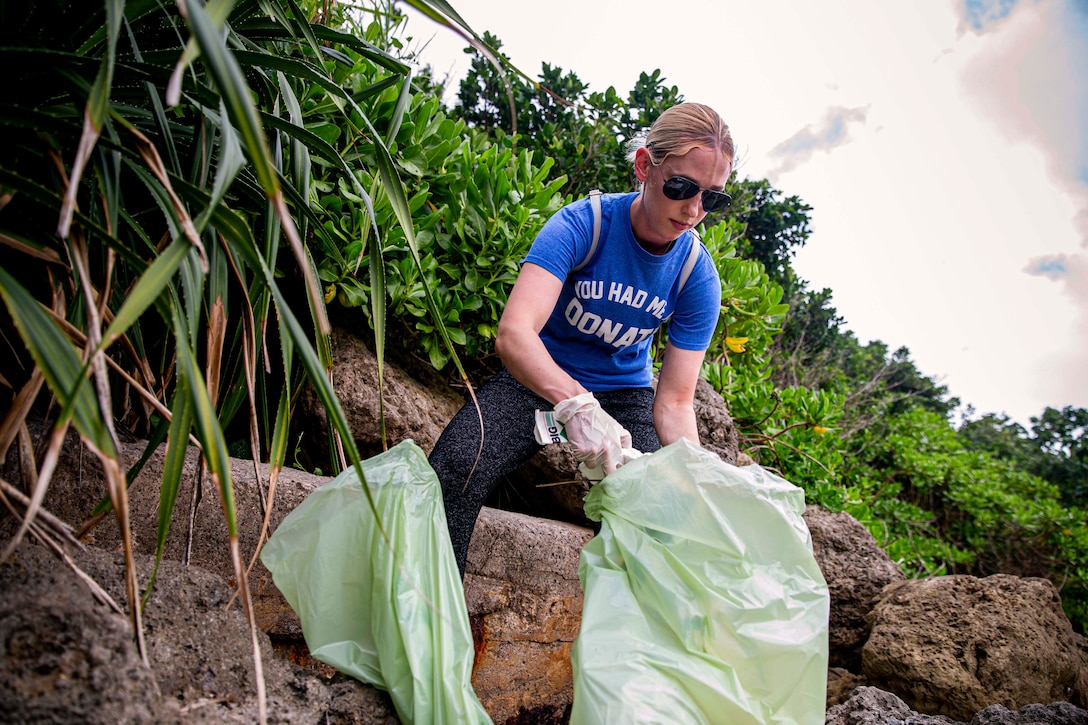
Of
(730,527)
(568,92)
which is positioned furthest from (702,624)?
(568,92)

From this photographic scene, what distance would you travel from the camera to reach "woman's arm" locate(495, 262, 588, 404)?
1728 mm

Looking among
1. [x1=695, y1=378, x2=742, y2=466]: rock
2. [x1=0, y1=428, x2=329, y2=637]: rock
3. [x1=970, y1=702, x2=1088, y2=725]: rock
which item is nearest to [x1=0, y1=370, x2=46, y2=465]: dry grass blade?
[x1=0, y1=428, x2=329, y2=637]: rock

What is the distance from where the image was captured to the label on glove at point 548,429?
1.76m

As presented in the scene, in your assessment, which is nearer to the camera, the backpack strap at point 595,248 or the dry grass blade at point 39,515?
the dry grass blade at point 39,515

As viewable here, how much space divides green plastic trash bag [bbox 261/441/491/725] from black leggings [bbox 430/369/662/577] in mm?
195

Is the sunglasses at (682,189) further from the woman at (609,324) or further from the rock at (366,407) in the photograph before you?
the rock at (366,407)

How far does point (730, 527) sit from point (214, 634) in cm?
101

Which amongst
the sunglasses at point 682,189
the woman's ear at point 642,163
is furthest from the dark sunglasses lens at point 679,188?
the woman's ear at point 642,163

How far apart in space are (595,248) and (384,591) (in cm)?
107

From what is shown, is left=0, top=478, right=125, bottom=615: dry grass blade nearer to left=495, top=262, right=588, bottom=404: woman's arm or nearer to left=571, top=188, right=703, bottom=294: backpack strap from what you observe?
left=495, top=262, right=588, bottom=404: woman's arm

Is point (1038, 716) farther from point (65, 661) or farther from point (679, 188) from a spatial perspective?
point (65, 661)

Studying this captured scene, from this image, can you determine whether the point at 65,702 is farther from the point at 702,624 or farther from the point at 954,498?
the point at 954,498

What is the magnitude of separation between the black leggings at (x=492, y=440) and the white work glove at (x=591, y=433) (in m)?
0.18

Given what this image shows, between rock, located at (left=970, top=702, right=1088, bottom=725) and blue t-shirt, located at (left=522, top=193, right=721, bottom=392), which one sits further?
blue t-shirt, located at (left=522, top=193, right=721, bottom=392)
